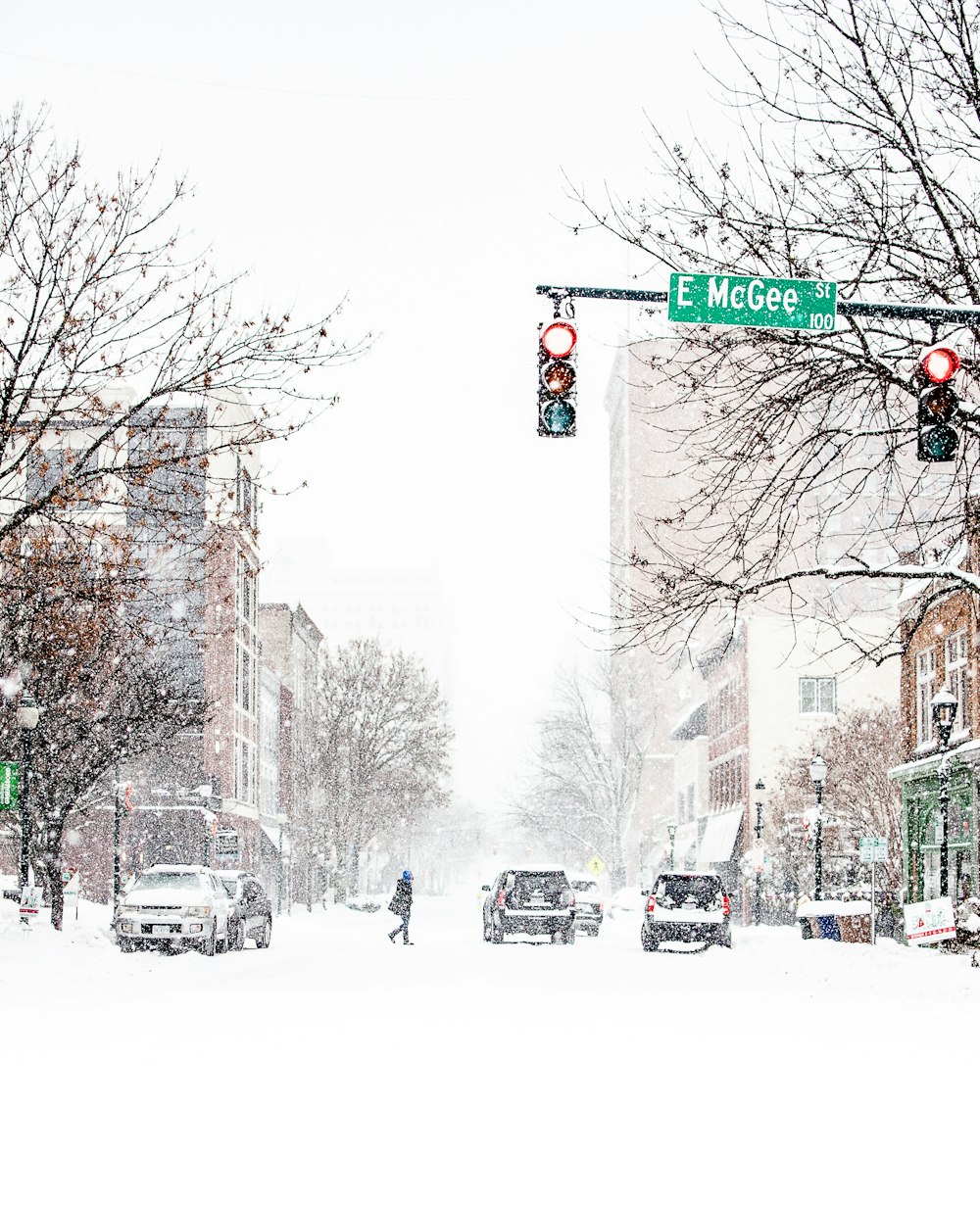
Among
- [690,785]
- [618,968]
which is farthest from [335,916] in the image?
[618,968]

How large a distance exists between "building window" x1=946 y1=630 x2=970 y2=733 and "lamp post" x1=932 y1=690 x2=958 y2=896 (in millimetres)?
695

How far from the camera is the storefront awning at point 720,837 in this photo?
66.0 meters

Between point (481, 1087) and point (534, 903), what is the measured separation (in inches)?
997

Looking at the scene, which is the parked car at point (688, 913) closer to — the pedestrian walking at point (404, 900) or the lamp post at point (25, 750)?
the pedestrian walking at point (404, 900)

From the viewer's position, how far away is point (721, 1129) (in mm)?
9141

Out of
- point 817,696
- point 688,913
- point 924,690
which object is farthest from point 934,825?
point 817,696

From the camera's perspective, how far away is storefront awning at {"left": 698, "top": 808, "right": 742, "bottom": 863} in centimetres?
6600

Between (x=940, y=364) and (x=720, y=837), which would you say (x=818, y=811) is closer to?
(x=940, y=364)

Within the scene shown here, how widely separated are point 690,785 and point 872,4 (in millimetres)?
67114

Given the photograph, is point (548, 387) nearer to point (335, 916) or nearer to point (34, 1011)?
point (34, 1011)

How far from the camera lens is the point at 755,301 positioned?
1302 centimetres

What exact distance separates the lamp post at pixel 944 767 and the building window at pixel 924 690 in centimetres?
185

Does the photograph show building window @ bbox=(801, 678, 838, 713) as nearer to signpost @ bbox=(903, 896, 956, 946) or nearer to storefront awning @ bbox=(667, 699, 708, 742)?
storefront awning @ bbox=(667, 699, 708, 742)

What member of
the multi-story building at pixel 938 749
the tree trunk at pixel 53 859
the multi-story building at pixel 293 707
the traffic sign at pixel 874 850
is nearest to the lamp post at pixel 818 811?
the multi-story building at pixel 938 749
